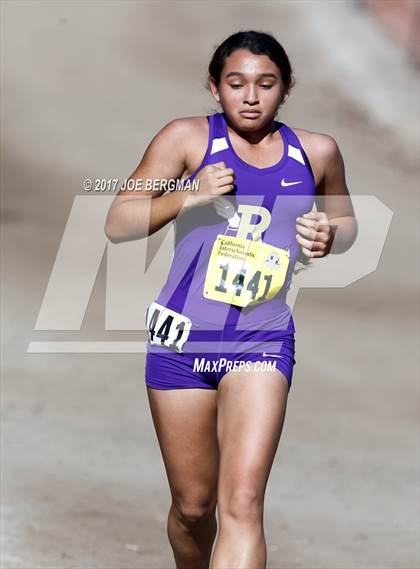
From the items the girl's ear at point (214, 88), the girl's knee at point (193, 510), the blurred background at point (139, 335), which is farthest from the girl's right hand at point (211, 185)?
the blurred background at point (139, 335)

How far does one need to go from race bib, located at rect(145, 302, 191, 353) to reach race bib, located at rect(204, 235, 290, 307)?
0.54ft

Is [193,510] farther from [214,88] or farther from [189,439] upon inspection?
[214,88]

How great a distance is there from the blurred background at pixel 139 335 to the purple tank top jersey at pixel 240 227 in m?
1.83

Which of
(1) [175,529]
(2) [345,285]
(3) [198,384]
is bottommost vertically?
(1) [175,529]

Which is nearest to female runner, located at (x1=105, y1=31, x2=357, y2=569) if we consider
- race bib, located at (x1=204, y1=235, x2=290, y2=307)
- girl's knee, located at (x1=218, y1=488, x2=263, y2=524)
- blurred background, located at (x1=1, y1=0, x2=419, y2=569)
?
race bib, located at (x1=204, y1=235, x2=290, y2=307)

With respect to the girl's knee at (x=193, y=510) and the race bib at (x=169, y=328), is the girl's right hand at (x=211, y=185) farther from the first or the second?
the girl's knee at (x=193, y=510)

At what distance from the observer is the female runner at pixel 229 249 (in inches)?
176

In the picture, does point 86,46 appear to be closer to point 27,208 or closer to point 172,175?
point 27,208

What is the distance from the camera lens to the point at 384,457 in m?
7.78

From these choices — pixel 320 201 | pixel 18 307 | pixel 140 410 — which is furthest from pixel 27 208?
pixel 320 201

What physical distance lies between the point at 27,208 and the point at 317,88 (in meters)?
5.94

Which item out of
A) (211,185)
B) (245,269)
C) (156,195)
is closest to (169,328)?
(245,269)

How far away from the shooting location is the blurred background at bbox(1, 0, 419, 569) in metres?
6.55

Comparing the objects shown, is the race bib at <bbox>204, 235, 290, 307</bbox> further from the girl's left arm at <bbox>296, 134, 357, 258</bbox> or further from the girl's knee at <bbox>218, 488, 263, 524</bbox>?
the girl's knee at <bbox>218, 488, 263, 524</bbox>
